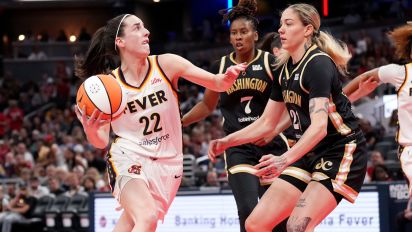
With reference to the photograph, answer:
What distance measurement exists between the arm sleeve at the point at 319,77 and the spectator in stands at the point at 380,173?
20.1ft

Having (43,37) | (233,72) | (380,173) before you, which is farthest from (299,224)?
(43,37)

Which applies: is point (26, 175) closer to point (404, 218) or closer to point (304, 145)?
point (404, 218)

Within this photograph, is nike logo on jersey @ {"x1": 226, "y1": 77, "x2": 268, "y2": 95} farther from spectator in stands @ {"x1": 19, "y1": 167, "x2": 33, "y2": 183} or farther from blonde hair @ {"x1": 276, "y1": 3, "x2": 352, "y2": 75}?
spectator in stands @ {"x1": 19, "y1": 167, "x2": 33, "y2": 183}

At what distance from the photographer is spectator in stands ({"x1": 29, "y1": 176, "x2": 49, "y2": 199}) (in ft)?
48.5

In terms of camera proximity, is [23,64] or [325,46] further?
[23,64]

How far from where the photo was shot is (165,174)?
5785 millimetres

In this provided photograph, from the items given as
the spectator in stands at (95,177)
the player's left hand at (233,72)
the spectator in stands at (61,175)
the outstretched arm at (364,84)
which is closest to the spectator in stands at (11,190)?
the spectator in stands at (61,175)

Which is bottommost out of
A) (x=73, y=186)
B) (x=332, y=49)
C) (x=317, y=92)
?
(x=73, y=186)

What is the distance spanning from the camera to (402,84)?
6.08 meters

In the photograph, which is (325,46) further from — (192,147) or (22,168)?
(22,168)

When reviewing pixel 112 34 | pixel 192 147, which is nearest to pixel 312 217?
pixel 112 34

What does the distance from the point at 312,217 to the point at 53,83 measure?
20936 millimetres

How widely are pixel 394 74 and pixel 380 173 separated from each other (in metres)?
5.55

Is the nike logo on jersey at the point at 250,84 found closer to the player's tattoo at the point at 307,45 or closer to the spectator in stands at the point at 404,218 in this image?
the player's tattoo at the point at 307,45
